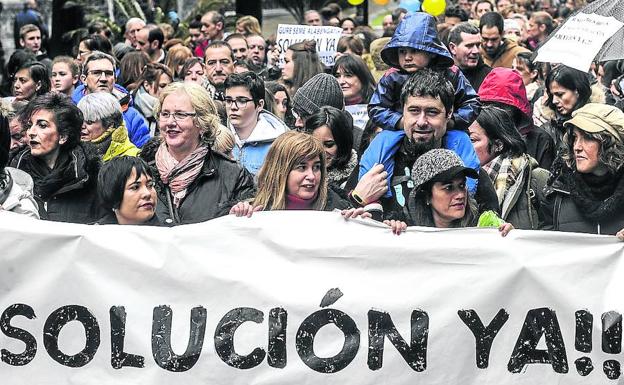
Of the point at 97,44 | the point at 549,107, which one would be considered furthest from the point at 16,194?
the point at 97,44

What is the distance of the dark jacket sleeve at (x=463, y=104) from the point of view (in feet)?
22.0

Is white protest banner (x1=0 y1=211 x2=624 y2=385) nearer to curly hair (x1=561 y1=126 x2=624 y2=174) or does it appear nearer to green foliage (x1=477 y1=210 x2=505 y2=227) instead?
green foliage (x1=477 y1=210 x2=505 y2=227)

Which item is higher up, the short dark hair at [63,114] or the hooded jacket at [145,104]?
the short dark hair at [63,114]

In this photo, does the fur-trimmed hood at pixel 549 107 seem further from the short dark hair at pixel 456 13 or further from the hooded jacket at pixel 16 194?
the short dark hair at pixel 456 13

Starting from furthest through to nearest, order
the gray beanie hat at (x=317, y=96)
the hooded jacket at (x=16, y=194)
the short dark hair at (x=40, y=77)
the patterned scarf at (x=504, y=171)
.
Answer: the short dark hair at (x=40, y=77)
the gray beanie hat at (x=317, y=96)
the patterned scarf at (x=504, y=171)
the hooded jacket at (x=16, y=194)

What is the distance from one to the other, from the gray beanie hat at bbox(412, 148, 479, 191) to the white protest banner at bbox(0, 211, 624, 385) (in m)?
0.37

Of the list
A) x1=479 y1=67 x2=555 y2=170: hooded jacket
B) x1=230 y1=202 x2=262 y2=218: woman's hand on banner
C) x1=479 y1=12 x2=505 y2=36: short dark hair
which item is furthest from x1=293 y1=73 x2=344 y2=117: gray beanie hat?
x1=479 y1=12 x2=505 y2=36: short dark hair

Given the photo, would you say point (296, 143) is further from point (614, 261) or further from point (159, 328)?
point (614, 261)

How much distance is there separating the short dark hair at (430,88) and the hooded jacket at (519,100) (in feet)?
5.43

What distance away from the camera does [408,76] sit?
6.87 metres

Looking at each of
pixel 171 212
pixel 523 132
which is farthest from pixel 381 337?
pixel 523 132

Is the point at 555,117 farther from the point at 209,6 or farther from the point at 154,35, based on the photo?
the point at 209,6

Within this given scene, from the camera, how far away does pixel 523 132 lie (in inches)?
339

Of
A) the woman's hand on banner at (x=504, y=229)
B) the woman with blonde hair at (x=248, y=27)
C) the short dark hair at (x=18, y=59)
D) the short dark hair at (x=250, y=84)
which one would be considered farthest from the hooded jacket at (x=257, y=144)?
the woman with blonde hair at (x=248, y=27)
